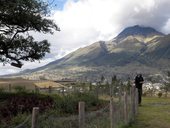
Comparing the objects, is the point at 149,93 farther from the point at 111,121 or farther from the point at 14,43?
the point at 111,121

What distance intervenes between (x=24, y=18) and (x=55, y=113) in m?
9.82

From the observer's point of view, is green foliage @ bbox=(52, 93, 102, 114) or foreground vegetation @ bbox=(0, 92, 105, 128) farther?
green foliage @ bbox=(52, 93, 102, 114)

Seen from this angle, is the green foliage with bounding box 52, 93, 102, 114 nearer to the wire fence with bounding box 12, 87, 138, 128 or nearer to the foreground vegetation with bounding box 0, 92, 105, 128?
the foreground vegetation with bounding box 0, 92, 105, 128

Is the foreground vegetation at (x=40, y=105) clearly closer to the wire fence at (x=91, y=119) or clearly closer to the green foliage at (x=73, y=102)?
the green foliage at (x=73, y=102)

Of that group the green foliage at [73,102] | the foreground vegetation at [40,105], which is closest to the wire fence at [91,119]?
the foreground vegetation at [40,105]

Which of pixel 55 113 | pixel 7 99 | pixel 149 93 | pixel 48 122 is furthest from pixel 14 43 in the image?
pixel 149 93

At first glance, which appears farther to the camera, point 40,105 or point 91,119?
point 40,105

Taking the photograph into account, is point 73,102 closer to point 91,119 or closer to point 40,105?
point 40,105

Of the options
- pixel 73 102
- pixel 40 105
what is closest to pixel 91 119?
pixel 40 105

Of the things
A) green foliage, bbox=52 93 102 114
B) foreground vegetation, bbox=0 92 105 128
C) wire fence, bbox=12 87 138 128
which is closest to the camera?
wire fence, bbox=12 87 138 128

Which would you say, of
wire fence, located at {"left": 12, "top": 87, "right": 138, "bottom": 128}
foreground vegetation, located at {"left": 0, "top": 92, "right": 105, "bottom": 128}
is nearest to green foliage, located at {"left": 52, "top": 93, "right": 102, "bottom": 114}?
foreground vegetation, located at {"left": 0, "top": 92, "right": 105, "bottom": 128}

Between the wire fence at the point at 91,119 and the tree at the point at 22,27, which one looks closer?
the wire fence at the point at 91,119

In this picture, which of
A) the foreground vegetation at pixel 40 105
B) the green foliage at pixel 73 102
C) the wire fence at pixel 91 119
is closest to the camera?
the wire fence at pixel 91 119

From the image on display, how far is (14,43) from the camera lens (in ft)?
105
